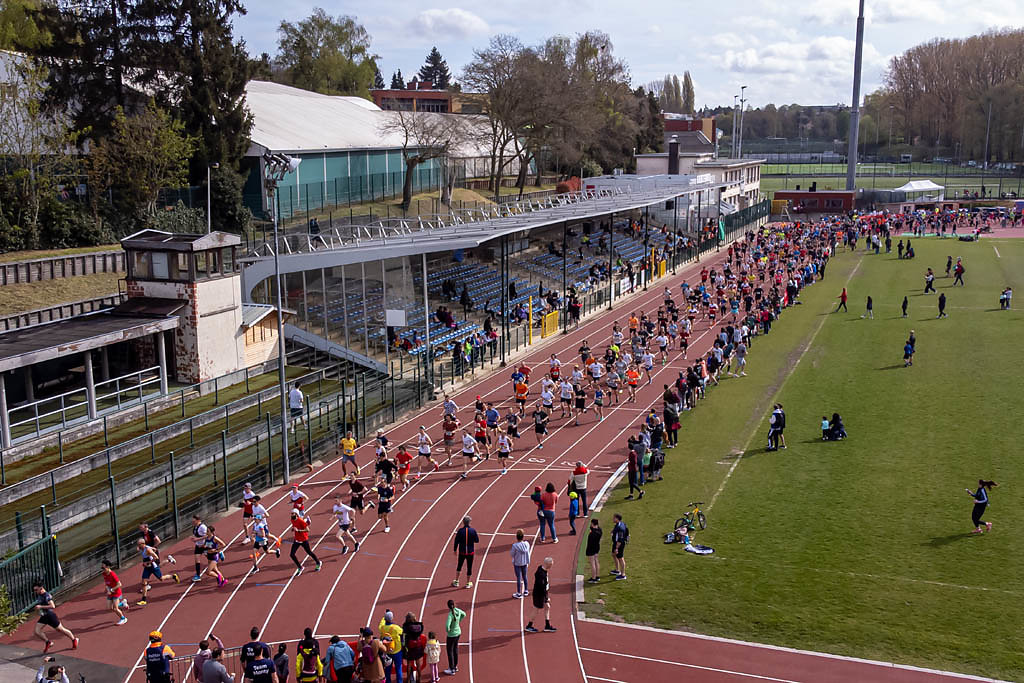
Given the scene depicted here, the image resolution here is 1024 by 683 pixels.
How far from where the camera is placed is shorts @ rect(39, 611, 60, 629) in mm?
13555

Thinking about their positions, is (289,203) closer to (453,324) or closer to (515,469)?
(453,324)

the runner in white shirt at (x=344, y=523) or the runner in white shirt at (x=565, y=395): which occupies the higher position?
the runner in white shirt at (x=565, y=395)

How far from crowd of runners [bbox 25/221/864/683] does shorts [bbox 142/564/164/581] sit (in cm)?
2

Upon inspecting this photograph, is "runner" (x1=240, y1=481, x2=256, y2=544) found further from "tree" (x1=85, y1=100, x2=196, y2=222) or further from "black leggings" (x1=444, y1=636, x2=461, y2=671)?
"tree" (x1=85, y1=100, x2=196, y2=222)

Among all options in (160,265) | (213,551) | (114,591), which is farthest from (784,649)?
(160,265)

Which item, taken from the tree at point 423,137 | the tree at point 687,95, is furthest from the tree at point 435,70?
the tree at point 423,137

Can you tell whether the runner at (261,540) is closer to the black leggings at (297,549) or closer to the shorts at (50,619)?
the black leggings at (297,549)

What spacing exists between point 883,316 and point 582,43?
202 feet

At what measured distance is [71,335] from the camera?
73.9ft

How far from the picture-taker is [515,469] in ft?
70.5

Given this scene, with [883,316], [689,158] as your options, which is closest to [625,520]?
[883,316]

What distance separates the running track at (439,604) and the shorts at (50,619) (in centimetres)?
43

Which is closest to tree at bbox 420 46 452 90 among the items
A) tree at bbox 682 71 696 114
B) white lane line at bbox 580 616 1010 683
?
tree at bbox 682 71 696 114

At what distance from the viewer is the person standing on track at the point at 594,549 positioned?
50.4 ft
